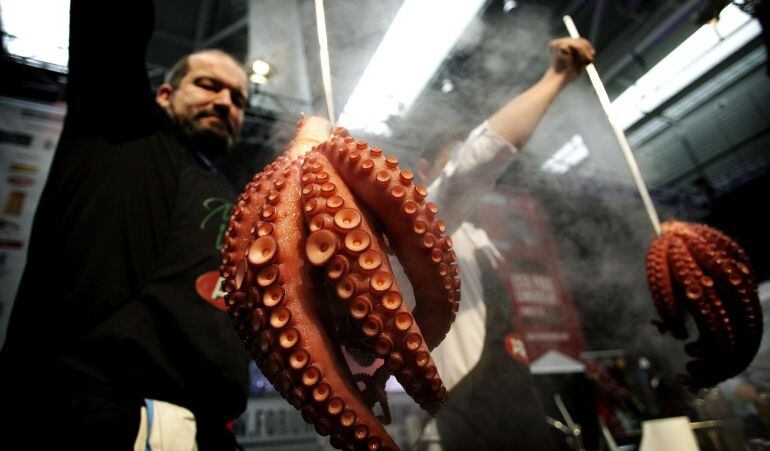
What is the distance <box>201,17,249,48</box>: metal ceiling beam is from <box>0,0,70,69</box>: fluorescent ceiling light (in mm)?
2788

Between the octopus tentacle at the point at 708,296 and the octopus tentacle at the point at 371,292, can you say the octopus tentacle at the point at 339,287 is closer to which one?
the octopus tentacle at the point at 371,292

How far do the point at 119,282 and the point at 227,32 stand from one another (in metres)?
5.92

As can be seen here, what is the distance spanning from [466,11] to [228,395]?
2555 millimetres

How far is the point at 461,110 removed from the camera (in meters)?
2.53

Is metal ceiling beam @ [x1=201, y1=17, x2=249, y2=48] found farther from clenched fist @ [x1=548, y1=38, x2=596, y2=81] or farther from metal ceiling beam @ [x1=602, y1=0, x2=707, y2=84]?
metal ceiling beam @ [x1=602, y1=0, x2=707, y2=84]

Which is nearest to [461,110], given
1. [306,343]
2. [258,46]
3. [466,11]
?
[466,11]

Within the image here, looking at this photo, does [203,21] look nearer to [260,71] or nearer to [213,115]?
[260,71]

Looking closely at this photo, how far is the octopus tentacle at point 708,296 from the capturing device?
1.32 m

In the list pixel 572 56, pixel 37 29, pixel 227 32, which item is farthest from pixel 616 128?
pixel 227 32

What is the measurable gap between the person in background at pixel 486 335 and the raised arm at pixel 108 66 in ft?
3.88

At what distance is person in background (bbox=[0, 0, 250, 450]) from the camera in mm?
1126

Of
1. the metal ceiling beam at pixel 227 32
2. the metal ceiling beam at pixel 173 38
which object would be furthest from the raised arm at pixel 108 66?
the metal ceiling beam at pixel 173 38

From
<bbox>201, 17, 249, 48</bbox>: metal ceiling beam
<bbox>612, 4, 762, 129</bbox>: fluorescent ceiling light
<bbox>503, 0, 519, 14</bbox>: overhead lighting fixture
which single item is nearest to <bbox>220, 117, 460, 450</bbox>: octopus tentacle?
<bbox>503, 0, 519, 14</bbox>: overhead lighting fixture

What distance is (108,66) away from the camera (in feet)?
4.80
